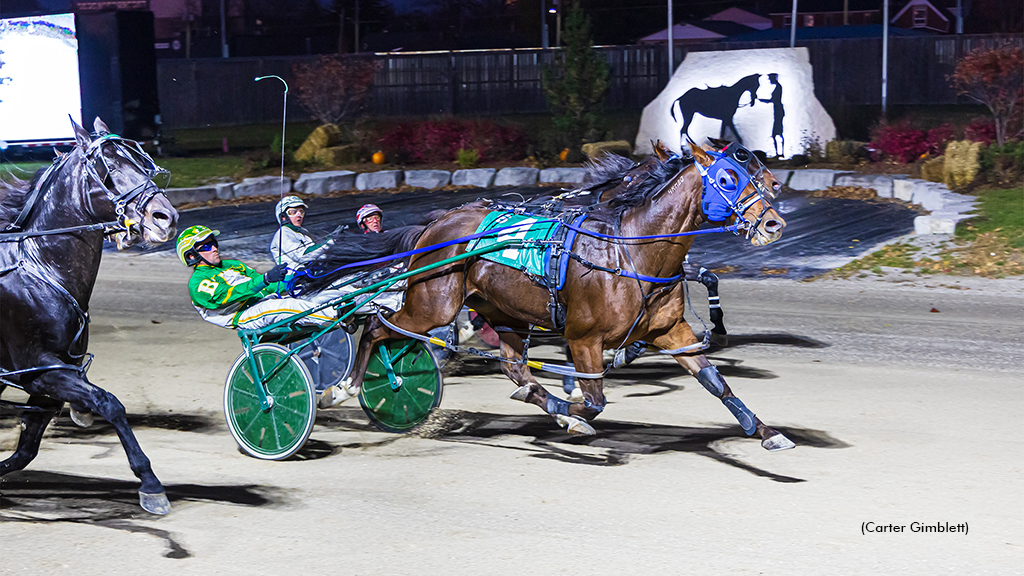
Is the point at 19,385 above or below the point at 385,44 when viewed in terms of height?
below

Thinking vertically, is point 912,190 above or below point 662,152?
below

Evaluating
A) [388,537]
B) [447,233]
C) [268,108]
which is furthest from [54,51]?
[388,537]

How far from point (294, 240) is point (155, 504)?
245 centimetres

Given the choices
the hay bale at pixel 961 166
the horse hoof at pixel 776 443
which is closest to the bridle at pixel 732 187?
the horse hoof at pixel 776 443

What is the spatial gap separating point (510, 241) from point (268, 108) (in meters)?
26.9

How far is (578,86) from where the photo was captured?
21.4 m

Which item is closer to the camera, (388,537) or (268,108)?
(388,537)

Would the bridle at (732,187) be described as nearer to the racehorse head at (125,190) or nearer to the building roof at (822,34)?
the racehorse head at (125,190)

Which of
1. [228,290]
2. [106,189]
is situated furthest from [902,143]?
[106,189]

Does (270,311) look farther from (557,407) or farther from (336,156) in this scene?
(336,156)

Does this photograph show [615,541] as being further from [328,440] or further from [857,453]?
[328,440]

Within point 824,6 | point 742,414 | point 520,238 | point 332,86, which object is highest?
point 824,6

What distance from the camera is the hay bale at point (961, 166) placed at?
16.1 metres

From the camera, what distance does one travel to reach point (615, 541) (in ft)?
15.5
